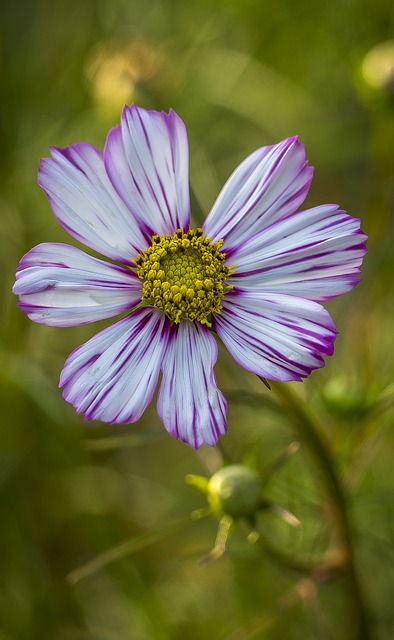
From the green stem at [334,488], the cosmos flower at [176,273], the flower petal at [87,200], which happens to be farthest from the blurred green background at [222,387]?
the flower petal at [87,200]

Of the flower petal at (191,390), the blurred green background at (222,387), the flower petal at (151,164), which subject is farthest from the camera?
the blurred green background at (222,387)

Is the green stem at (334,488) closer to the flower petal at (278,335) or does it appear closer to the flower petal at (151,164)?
the flower petal at (278,335)

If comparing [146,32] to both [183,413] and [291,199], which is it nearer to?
[291,199]

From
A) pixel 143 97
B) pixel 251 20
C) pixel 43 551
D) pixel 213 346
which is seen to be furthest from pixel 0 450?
pixel 251 20

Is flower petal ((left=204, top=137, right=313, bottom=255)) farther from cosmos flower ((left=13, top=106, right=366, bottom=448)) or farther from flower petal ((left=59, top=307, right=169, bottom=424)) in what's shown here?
flower petal ((left=59, top=307, right=169, bottom=424))

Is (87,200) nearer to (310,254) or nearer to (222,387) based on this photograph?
(310,254)

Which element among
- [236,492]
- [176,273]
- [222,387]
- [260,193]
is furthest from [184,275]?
[222,387]

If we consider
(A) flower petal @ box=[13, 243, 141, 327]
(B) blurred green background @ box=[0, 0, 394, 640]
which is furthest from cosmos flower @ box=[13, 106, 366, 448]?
(B) blurred green background @ box=[0, 0, 394, 640]
